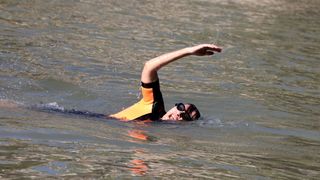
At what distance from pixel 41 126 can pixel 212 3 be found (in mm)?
18889

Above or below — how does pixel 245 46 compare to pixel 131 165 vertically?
above

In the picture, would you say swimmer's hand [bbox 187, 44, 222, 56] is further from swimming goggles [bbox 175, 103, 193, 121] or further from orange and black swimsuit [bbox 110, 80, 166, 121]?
swimming goggles [bbox 175, 103, 193, 121]

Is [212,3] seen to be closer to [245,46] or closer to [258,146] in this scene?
[245,46]

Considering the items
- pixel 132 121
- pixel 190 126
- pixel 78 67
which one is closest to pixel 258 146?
pixel 190 126

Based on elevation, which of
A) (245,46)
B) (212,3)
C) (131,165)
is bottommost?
(131,165)

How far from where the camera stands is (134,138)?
26.2 feet

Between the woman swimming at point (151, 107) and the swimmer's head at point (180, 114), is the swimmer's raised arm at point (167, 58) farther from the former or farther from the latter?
the swimmer's head at point (180, 114)

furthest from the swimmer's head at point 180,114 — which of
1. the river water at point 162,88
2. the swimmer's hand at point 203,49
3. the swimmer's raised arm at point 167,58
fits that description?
the swimmer's hand at point 203,49

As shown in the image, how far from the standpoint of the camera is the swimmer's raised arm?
25.9 ft

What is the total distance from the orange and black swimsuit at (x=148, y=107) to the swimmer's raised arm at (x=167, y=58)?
0.46ft

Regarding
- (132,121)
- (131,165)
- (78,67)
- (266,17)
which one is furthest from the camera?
(266,17)

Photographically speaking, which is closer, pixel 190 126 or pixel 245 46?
pixel 190 126

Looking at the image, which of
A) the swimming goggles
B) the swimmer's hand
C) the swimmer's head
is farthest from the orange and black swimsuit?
the swimmer's hand

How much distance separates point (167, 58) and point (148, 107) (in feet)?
2.84
